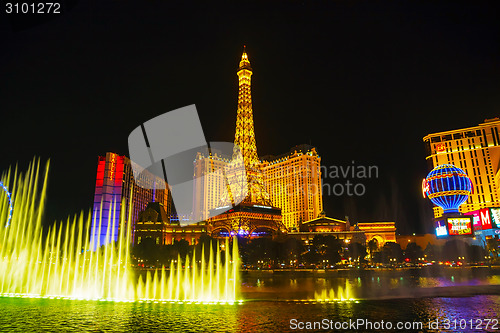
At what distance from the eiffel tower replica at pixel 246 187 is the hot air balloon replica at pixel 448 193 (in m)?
41.8

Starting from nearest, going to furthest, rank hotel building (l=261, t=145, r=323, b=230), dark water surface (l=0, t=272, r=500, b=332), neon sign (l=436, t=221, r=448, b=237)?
1. dark water surface (l=0, t=272, r=500, b=332)
2. neon sign (l=436, t=221, r=448, b=237)
3. hotel building (l=261, t=145, r=323, b=230)

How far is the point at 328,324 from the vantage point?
45.7 ft

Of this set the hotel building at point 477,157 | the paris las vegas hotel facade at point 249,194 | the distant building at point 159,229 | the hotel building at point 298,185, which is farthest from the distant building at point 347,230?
the distant building at point 159,229

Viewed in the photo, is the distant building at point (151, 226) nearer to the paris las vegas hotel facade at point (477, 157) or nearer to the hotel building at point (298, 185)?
the hotel building at point (298, 185)

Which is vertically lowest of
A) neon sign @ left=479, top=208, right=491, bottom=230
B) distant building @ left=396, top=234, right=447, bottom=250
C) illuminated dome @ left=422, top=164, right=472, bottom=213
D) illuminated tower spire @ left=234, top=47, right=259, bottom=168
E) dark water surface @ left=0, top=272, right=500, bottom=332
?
dark water surface @ left=0, top=272, right=500, bottom=332

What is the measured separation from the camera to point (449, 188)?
6328cm

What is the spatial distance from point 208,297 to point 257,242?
1593 inches

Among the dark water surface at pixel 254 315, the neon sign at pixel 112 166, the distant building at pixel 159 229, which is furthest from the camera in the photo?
the neon sign at pixel 112 166

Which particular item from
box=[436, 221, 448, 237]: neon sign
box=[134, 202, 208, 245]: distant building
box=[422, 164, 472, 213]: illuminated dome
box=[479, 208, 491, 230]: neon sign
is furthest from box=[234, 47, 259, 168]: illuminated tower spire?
box=[479, 208, 491, 230]: neon sign

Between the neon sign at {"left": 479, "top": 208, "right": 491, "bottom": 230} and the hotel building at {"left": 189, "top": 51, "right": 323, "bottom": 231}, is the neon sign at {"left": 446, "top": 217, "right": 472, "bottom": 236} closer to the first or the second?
the neon sign at {"left": 479, "top": 208, "right": 491, "bottom": 230}

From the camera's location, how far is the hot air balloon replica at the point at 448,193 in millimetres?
60772

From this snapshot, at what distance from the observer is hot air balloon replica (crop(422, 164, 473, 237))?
199ft

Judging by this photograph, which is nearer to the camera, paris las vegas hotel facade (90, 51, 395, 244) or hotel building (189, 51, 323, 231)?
paris las vegas hotel facade (90, 51, 395, 244)

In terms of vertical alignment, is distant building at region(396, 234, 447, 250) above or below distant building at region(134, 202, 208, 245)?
below
